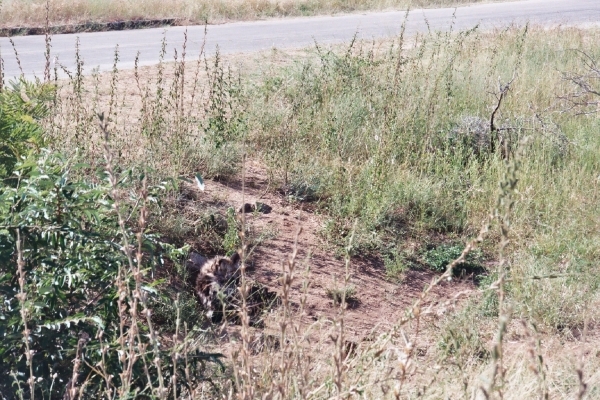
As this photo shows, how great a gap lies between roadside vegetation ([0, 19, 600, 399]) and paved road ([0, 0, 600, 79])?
202 cm

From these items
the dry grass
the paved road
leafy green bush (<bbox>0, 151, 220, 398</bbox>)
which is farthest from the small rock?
the dry grass

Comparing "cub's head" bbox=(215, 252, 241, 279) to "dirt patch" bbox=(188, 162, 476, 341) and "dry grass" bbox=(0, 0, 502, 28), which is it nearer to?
"dirt patch" bbox=(188, 162, 476, 341)

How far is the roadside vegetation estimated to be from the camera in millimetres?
2777

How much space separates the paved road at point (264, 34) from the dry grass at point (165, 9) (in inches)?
38.3

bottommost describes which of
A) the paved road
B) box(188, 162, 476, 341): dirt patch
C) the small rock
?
box(188, 162, 476, 341): dirt patch

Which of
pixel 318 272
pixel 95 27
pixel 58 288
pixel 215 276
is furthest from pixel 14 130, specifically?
pixel 95 27

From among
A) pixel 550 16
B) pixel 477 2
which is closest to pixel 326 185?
pixel 550 16

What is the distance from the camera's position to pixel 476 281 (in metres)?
5.84

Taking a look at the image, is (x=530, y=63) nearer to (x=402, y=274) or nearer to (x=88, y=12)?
(x=402, y=274)

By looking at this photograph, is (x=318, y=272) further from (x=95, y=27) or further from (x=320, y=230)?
(x=95, y=27)

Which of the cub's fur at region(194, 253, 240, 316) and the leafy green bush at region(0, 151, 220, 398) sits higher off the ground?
the leafy green bush at region(0, 151, 220, 398)

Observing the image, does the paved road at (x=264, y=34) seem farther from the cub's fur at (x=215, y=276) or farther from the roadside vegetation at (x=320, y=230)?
the cub's fur at (x=215, y=276)

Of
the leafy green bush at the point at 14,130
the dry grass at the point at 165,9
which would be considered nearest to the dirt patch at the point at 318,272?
the leafy green bush at the point at 14,130

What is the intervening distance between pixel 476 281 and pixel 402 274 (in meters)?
0.61
